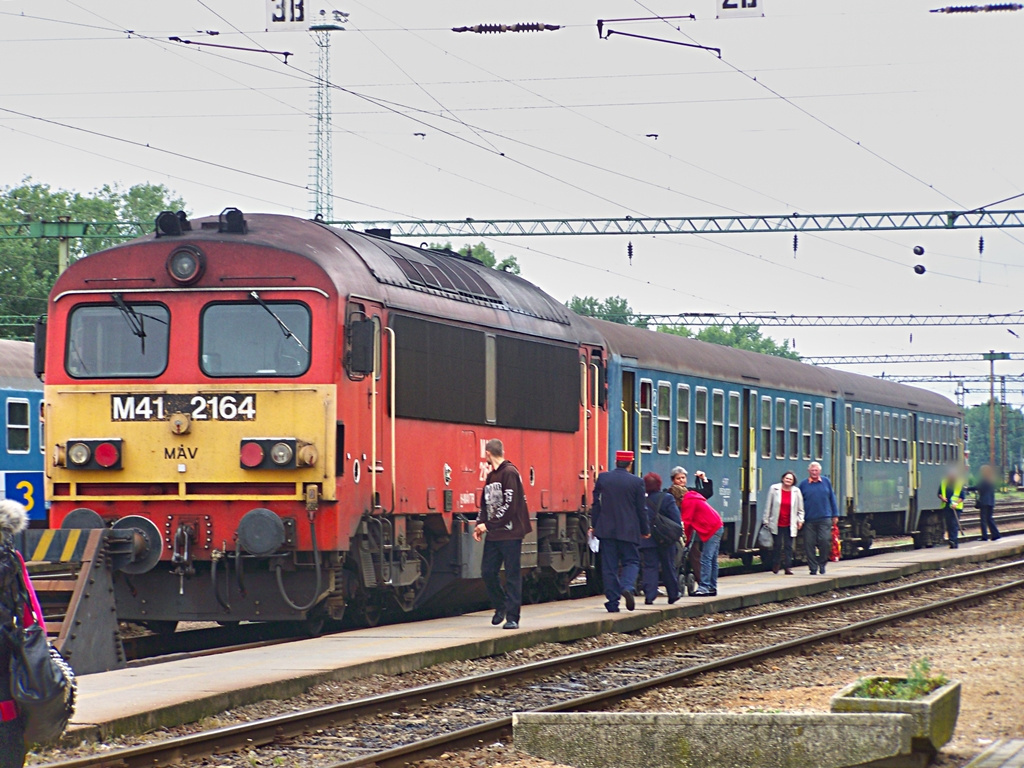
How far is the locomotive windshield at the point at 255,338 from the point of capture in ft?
47.2

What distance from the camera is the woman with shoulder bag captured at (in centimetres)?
589

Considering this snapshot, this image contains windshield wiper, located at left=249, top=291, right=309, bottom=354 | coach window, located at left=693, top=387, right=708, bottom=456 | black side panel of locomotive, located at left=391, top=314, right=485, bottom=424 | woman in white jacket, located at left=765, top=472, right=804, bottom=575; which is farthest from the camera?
coach window, located at left=693, top=387, right=708, bottom=456

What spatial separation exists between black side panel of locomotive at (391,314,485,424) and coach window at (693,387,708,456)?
849cm

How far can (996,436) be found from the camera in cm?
14975

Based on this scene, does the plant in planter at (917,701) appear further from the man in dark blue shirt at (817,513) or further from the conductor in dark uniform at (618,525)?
the man in dark blue shirt at (817,513)

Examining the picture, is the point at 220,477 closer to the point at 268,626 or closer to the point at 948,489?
the point at 268,626

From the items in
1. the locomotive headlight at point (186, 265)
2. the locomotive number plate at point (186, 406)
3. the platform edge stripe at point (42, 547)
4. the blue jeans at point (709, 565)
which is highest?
the locomotive headlight at point (186, 265)

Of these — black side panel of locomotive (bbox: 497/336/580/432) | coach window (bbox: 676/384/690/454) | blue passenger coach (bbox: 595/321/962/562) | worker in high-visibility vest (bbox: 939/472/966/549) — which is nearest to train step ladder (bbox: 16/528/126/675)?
black side panel of locomotive (bbox: 497/336/580/432)

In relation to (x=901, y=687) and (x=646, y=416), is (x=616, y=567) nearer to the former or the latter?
(x=646, y=416)

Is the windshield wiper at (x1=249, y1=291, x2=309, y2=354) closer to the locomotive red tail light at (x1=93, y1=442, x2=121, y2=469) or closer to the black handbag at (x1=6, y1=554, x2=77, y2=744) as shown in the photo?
the locomotive red tail light at (x1=93, y1=442, x2=121, y2=469)

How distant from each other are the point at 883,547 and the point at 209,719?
3043 cm

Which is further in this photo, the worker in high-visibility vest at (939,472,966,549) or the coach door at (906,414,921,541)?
the coach door at (906,414,921,541)

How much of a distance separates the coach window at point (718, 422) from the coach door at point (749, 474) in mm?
755

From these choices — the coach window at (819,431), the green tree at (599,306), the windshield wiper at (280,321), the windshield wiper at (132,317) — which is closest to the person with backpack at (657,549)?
the windshield wiper at (280,321)
